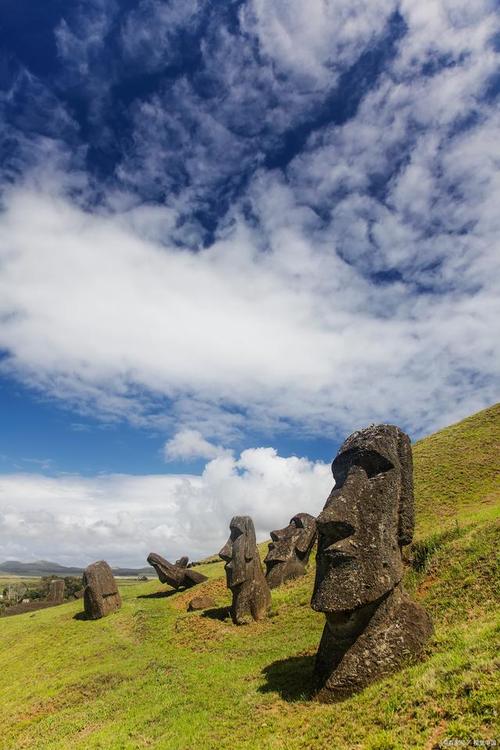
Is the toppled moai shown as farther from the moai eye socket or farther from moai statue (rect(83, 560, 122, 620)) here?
the moai eye socket

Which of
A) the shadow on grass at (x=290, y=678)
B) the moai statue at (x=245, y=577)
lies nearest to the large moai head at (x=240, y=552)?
the moai statue at (x=245, y=577)

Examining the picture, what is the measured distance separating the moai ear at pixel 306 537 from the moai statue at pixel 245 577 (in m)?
5.78

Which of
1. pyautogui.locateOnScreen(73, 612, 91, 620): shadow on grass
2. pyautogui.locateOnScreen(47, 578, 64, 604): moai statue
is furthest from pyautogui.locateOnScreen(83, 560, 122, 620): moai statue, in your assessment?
pyautogui.locateOnScreen(47, 578, 64, 604): moai statue

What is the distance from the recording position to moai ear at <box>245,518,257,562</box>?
23016mm

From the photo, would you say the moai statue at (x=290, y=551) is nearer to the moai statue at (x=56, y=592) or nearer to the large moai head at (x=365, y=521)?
the large moai head at (x=365, y=521)

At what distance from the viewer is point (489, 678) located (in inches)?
299

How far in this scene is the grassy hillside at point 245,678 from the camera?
7867mm

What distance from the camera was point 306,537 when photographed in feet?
97.2

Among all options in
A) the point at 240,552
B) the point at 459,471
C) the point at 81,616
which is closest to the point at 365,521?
the point at 240,552

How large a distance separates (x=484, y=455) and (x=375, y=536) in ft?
115

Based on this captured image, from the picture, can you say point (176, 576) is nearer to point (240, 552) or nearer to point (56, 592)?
point (240, 552)

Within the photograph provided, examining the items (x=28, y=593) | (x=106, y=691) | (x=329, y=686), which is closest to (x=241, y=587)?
(x=106, y=691)

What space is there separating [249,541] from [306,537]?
704 cm

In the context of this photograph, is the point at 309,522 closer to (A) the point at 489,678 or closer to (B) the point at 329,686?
(B) the point at 329,686
